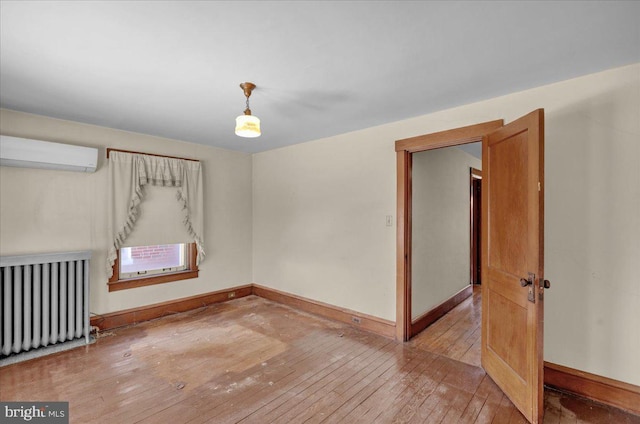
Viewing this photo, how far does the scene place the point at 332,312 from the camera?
3.93m

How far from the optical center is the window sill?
3670mm

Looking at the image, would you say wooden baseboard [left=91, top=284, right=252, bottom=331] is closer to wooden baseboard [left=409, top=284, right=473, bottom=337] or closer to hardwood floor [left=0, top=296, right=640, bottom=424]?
hardwood floor [left=0, top=296, right=640, bottom=424]

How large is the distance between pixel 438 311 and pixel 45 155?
16.2ft

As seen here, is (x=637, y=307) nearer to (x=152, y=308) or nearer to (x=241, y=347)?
(x=241, y=347)

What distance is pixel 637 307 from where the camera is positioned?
207cm

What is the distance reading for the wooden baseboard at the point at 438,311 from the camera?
3488 mm

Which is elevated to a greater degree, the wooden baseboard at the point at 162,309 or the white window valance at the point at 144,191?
the white window valance at the point at 144,191

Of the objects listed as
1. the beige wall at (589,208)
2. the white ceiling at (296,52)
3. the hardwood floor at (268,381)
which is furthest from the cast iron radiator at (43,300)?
the beige wall at (589,208)

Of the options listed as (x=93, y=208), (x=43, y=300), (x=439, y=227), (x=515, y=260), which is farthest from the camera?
(x=439, y=227)

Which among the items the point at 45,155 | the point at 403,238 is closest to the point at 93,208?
the point at 45,155

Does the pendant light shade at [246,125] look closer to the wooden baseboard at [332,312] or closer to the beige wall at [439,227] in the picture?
the beige wall at [439,227]

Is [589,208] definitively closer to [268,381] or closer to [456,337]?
[456,337]

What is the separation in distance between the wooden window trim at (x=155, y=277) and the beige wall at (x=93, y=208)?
72 mm

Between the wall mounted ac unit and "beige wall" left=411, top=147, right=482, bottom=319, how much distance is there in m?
3.73
